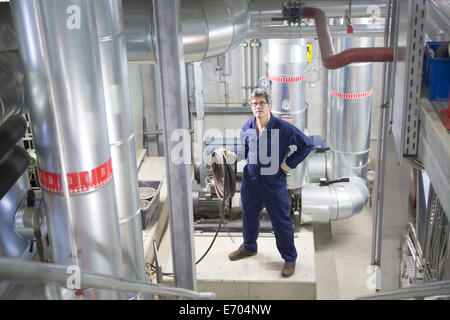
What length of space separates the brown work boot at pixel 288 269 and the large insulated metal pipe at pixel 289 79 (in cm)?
104

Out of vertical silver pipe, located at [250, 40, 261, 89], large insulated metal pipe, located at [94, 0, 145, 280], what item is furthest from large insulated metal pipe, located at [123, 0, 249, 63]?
vertical silver pipe, located at [250, 40, 261, 89]

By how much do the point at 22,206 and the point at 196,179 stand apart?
9.60ft

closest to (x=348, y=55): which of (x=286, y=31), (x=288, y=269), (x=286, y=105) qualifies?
(x=286, y=31)

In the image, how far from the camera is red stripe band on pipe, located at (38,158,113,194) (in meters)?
2.10

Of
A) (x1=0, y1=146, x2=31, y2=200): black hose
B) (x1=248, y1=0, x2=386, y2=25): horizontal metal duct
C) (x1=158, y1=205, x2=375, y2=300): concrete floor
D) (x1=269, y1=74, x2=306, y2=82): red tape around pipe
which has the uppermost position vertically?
(x1=248, y1=0, x2=386, y2=25): horizontal metal duct

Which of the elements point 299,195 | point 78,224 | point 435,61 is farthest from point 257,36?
point 78,224

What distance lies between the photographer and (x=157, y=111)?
691 centimetres

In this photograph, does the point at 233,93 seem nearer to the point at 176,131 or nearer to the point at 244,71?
the point at 244,71

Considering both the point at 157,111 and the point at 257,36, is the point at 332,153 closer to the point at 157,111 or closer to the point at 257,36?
the point at 257,36

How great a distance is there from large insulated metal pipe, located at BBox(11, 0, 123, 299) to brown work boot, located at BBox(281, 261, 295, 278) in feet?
6.77

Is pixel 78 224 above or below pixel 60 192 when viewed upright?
below

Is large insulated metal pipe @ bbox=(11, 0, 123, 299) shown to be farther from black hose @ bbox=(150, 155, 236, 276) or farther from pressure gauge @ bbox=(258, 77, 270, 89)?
pressure gauge @ bbox=(258, 77, 270, 89)
